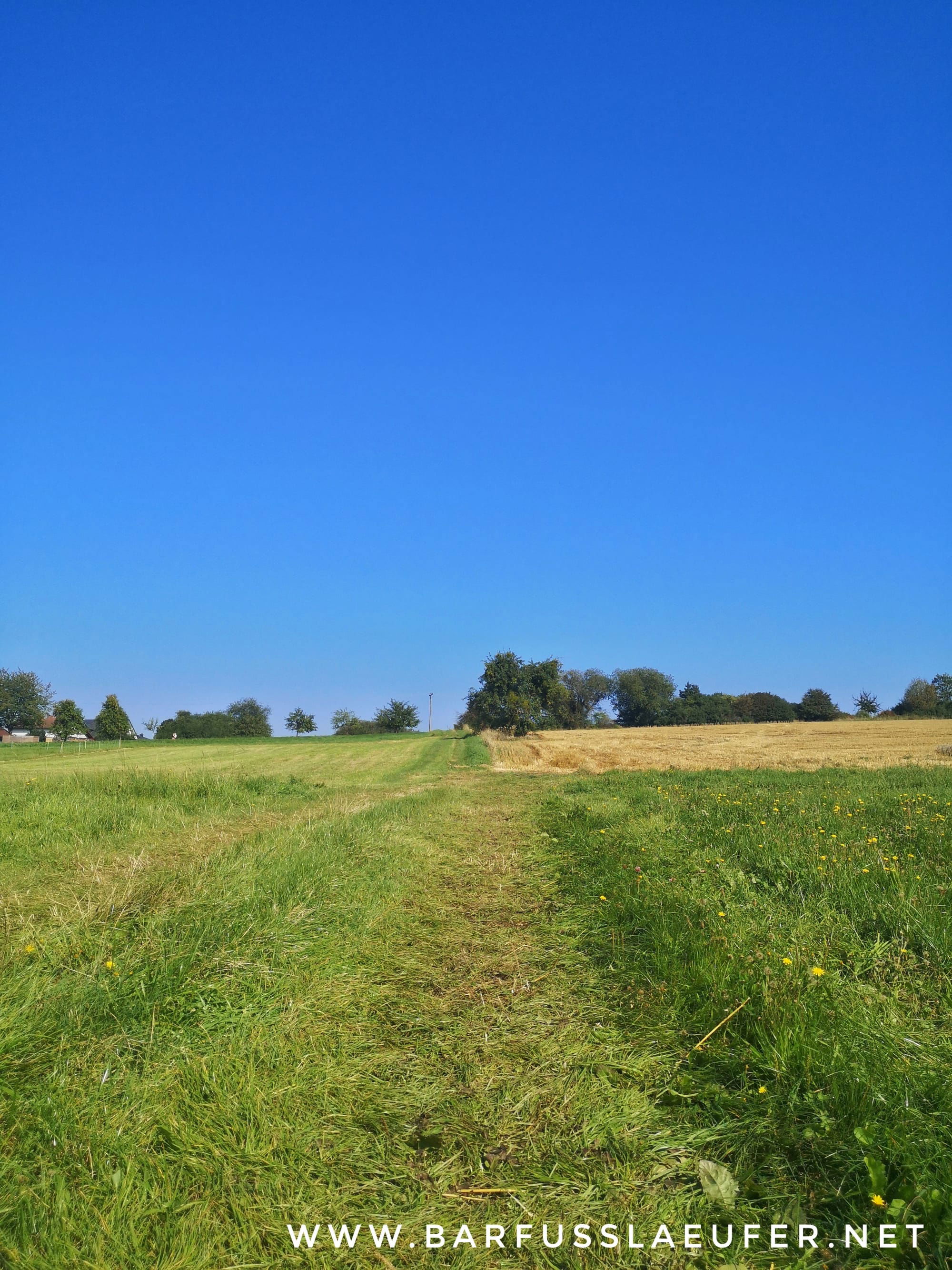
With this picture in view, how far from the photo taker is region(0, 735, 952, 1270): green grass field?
261cm

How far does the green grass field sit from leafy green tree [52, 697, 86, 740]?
67646mm

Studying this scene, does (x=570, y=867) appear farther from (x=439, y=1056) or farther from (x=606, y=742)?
(x=606, y=742)

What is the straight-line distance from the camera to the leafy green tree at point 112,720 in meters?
69.6

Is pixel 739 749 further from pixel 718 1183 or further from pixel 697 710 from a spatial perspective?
pixel 697 710

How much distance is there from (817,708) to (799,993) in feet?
300

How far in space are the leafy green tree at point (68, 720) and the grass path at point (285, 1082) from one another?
231 ft

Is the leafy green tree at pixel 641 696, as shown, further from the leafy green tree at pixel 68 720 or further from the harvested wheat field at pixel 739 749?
the leafy green tree at pixel 68 720

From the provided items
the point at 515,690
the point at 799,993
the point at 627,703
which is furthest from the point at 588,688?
the point at 799,993

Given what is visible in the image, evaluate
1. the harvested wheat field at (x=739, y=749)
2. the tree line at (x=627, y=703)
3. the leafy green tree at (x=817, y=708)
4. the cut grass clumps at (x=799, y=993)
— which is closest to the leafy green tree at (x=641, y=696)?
the tree line at (x=627, y=703)

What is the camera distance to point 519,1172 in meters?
2.85

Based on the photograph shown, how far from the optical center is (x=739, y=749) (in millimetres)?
37531

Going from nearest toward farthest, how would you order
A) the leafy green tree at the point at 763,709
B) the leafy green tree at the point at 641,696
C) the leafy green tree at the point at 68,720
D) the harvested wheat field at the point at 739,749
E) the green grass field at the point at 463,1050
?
1. the green grass field at the point at 463,1050
2. the harvested wheat field at the point at 739,749
3. the leafy green tree at the point at 68,720
4. the leafy green tree at the point at 763,709
5. the leafy green tree at the point at 641,696

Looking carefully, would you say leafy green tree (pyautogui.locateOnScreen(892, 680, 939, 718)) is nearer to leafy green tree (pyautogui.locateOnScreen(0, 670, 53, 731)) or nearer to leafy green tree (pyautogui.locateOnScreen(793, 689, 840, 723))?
leafy green tree (pyautogui.locateOnScreen(793, 689, 840, 723))

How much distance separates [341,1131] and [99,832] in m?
7.70
